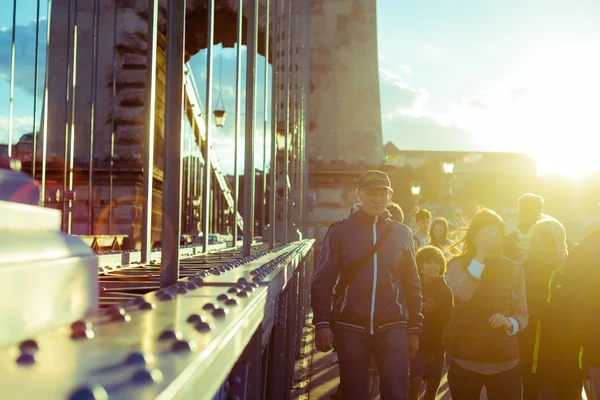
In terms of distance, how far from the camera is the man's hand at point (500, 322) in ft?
11.3

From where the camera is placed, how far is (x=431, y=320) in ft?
14.6

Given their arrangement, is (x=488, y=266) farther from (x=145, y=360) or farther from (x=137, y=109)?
(x=137, y=109)

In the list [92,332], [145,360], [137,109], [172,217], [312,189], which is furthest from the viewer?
[312,189]

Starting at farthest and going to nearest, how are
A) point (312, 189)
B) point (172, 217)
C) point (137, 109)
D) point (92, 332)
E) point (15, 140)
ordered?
point (312, 189), point (137, 109), point (15, 140), point (172, 217), point (92, 332)

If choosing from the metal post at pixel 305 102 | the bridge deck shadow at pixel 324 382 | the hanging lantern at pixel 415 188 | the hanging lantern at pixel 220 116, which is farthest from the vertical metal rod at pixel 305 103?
A: the bridge deck shadow at pixel 324 382

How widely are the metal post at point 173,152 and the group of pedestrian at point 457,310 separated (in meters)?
1.73

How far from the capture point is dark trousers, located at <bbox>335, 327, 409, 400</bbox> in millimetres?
3373

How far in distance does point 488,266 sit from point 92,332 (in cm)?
305

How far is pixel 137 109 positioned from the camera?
11789 millimetres

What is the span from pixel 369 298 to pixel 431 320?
1.15 meters

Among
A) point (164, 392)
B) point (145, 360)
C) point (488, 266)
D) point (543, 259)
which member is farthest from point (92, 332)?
point (543, 259)

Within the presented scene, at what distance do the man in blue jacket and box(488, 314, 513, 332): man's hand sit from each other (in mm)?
359

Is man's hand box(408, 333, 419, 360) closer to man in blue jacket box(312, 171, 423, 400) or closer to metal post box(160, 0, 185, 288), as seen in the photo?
man in blue jacket box(312, 171, 423, 400)

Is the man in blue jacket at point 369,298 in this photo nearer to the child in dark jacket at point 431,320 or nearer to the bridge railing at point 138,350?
the child in dark jacket at point 431,320
